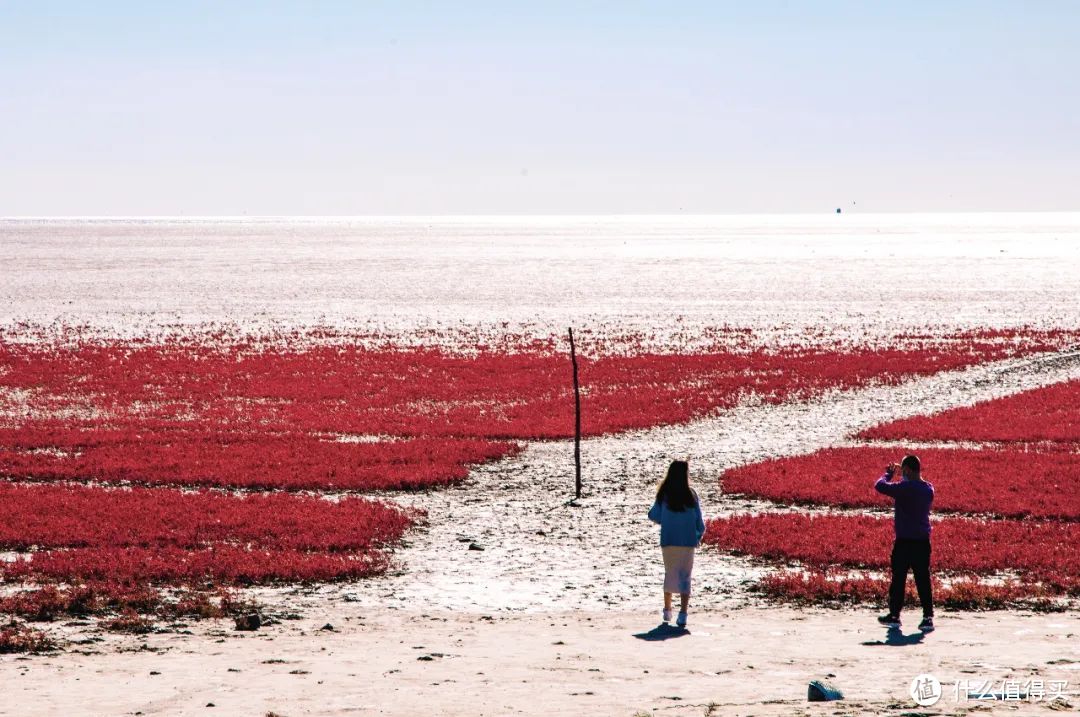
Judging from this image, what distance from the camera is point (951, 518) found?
23.3 metres

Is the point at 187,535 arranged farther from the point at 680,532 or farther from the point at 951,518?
the point at 951,518

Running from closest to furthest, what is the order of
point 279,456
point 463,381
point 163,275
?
point 279,456, point 463,381, point 163,275

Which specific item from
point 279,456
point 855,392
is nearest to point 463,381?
point 855,392

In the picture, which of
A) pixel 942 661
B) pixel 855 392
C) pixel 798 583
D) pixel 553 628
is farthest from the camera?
pixel 855 392

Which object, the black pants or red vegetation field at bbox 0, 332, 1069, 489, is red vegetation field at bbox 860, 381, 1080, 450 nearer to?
red vegetation field at bbox 0, 332, 1069, 489

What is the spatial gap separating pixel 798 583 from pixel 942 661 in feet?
15.5

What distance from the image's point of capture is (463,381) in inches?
1907

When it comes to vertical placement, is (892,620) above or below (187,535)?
above

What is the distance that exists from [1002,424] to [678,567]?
22.8m

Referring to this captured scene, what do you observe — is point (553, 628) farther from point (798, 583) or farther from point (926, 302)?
point (926, 302)

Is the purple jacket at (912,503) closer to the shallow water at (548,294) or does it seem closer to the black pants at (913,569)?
the black pants at (913,569)

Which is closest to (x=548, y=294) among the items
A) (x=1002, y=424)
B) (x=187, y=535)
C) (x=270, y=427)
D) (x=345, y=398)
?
(x=345, y=398)

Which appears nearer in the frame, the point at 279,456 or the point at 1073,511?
the point at 1073,511

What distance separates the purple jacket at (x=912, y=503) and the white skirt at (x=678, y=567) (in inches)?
103
